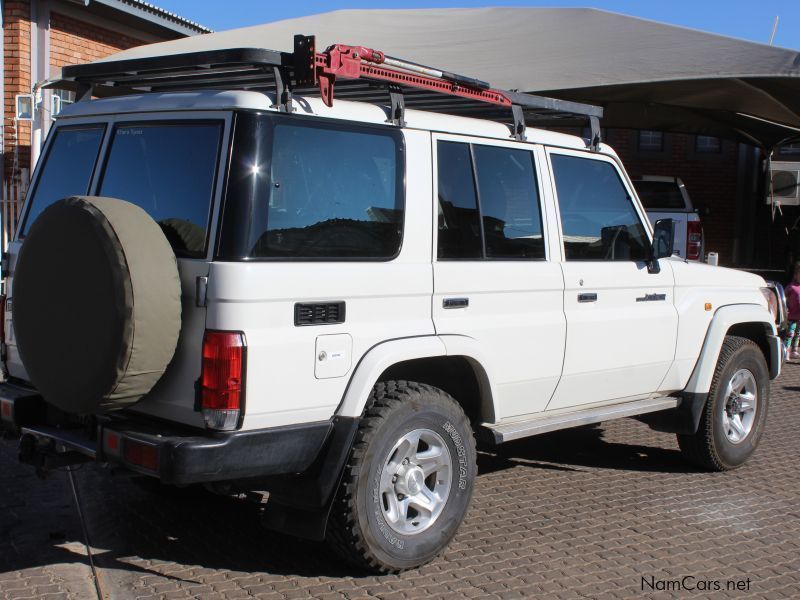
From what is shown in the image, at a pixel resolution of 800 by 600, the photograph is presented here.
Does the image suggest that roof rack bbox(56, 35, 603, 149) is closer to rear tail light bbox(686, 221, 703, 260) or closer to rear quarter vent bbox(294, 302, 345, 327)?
rear quarter vent bbox(294, 302, 345, 327)

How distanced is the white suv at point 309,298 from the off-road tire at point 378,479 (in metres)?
0.01

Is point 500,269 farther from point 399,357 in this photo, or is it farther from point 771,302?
point 771,302

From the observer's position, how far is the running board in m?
4.89

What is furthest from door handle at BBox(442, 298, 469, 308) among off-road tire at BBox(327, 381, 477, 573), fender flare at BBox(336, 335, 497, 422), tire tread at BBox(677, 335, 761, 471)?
tire tread at BBox(677, 335, 761, 471)

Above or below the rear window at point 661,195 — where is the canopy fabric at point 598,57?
above

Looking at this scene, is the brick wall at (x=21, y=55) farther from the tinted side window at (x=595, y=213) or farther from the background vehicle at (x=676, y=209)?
the tinted side window at (x=595, y=213)

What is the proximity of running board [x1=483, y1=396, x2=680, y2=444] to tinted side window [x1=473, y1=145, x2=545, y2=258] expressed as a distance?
89 centimetres

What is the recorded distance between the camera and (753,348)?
6523 mm

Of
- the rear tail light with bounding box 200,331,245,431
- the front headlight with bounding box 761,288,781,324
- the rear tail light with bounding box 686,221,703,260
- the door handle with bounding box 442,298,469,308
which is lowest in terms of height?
the rear tail light with bounding box 200,331,245,431

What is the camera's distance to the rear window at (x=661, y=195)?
609 inches

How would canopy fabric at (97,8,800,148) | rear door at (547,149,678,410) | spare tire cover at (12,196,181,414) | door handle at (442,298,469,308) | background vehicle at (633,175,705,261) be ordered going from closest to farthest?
spare tire cover at (12,196,181,414), door handle at (442,298,469,308), rear door at (547,149,678,410), canopy fabric at (97,8,800,148), background vehicle at (633,175,705,261)

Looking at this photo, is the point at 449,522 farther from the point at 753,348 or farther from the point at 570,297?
the point at 753,348

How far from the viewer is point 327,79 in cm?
412

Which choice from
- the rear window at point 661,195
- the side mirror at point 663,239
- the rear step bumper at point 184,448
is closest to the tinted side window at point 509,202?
the side mirror at point 663,239
